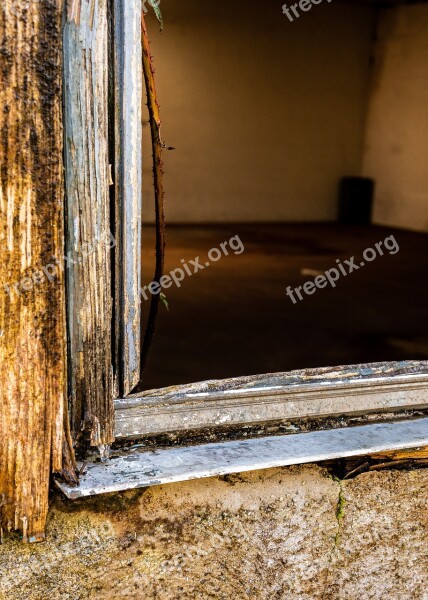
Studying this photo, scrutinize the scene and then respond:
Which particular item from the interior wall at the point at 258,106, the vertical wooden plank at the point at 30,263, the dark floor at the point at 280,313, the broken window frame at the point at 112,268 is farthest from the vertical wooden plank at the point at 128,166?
the interior wall at the point at 258,106

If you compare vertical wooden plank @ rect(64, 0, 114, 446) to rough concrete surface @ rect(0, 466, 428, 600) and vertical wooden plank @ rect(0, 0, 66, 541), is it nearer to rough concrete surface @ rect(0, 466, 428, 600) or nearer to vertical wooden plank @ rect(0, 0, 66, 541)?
vertical wooden plank @ rect(0, 0, 66, 541)

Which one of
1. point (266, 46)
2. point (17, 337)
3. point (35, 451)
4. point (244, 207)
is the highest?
point (266, 46)

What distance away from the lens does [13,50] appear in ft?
3.42

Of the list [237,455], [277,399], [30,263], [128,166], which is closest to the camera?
[30,263]

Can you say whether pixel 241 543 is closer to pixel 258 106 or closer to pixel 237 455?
pixel 237 455

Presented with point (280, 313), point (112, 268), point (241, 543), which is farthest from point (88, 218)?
point (280, 313)

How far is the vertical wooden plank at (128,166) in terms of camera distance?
3.87 ft

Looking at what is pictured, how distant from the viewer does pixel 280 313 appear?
14.9 feet

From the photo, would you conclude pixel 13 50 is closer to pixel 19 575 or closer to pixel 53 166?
pixel 53 166

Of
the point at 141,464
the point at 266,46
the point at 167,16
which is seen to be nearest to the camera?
the point at 141,464

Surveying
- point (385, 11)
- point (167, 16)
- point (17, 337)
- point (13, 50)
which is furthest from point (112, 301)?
point (385, 11)

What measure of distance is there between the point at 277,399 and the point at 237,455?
0.57 feet

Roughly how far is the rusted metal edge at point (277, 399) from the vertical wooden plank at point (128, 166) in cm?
8

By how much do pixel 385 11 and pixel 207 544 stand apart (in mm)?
10638
